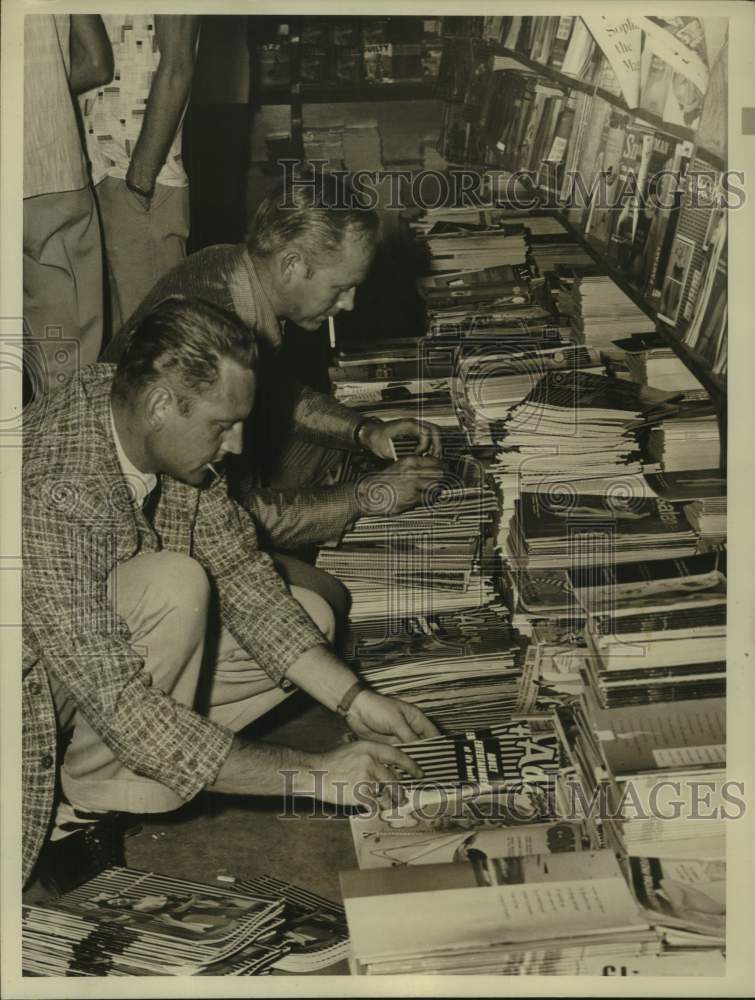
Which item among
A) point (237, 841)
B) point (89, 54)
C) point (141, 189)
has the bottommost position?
point (237, 841)

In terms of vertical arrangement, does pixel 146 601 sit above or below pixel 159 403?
below

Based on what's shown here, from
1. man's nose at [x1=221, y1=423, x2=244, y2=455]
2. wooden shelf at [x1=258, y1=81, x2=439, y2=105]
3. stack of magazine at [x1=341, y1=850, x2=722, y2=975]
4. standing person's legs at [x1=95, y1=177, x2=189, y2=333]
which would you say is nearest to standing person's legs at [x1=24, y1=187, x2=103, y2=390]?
standing person's legs at [x1=95, y1=177, x2=189, y2=333]

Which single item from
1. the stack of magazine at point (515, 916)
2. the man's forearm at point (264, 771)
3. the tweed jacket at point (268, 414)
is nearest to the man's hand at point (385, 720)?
the man's forearm at point (264, 771)

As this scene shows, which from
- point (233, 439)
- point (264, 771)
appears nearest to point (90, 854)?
point (264, 771)

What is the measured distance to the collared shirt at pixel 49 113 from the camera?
A: 84.7 inches

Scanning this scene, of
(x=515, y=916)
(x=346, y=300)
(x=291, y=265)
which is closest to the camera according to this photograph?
(x=515, y=916)

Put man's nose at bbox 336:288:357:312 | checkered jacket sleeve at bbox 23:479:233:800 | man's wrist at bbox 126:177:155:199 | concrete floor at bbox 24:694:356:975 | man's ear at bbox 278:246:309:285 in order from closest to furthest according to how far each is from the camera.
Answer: checkered jacket sleeve at bbox 23:479:233:800 → concrete floor at bbox 24:694:356:975 → man's wrist at bbox 126:177:155:199 → man's ear at bbox 278:246:309:285 → man's nose at bbox 336:288:357:312

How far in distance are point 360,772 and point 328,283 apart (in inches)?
39.0

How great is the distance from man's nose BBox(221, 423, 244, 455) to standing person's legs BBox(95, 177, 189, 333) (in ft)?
1.14

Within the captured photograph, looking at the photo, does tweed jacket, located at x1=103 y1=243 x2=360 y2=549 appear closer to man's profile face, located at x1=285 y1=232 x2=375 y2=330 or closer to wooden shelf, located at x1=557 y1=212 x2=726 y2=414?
man's profile face, located at x1=285 y1=232 x2=375 y2=330

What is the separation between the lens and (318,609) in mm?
2328

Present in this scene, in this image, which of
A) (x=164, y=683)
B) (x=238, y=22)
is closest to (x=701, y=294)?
(x=238, y=22)

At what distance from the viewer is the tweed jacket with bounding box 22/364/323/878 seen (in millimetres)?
2035

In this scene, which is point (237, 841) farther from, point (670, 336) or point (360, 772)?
point (670, 336)
